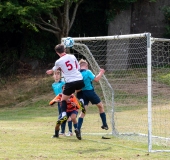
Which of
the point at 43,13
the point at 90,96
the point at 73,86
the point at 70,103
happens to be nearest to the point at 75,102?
the point at 70,103

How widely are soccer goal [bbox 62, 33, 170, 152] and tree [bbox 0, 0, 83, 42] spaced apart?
628cm

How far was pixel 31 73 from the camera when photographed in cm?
2964

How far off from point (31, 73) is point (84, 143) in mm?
18035

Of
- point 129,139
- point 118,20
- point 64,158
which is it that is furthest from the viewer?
point 118,20

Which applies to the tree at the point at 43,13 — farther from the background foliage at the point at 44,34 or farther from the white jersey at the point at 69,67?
the white jersey at the point at 69,67

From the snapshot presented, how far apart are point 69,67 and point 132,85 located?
5149 millimetres

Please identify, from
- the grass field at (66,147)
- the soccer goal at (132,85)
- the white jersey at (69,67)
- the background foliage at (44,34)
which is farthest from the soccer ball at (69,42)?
the background foliage at (44,34)

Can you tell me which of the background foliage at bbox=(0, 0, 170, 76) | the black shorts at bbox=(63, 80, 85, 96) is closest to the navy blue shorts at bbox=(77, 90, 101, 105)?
the black shorts at bbox=(63, 80, 85, 96)

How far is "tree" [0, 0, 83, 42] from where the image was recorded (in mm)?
24734

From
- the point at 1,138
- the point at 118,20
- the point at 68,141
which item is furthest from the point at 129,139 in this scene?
the point at 118,20

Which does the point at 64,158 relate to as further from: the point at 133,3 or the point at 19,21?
the point at 133,3

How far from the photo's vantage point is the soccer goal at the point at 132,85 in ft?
45.7

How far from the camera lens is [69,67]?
1189cm

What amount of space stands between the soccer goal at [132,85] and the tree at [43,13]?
20.6 ft
